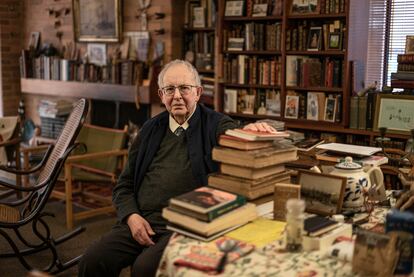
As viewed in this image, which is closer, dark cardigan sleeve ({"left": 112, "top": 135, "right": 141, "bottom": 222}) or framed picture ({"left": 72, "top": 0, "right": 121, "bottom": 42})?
dark cardigan sleeve ({"left": 112, "top": 135, "right": 141, "bottom": 222})

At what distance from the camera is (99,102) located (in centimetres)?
618

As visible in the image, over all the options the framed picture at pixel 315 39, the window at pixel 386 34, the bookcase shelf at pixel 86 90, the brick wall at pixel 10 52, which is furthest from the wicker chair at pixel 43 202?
the brick wall at pixel 10 52

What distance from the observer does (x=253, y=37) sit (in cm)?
480

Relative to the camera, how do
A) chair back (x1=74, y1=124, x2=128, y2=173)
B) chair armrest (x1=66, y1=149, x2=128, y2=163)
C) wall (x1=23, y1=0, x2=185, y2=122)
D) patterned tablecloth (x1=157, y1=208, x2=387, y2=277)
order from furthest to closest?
wall (x1=23, y1=0, x2=185, y2=122), chair back (x1=74, y1=124, x2=128, y2=173), chair armrest (x1=66, y1=149, x2=128, y2=163), patterned tablecloth (x1=157, y1=208, x2=387, y2=277)

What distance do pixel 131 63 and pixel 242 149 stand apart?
3960mm

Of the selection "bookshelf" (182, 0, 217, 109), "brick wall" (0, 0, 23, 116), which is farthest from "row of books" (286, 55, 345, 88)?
"brick wall" (0, 0, 23, 116)

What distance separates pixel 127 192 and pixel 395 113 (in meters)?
2.34

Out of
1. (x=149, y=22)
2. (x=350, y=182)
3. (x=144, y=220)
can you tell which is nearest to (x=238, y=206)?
(x=350, y=182)

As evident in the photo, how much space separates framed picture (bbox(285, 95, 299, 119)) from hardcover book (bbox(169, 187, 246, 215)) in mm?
2890

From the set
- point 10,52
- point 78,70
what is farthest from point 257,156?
point 10,52

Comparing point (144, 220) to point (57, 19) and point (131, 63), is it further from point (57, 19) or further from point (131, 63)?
point (57, 19)

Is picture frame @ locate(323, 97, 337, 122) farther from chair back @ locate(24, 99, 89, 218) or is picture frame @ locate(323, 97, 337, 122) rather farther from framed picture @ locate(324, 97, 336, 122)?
chair back @ locate(24, 99, 89, 218)

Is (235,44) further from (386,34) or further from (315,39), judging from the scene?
(386,34)

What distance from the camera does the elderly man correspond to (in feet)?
7.51
